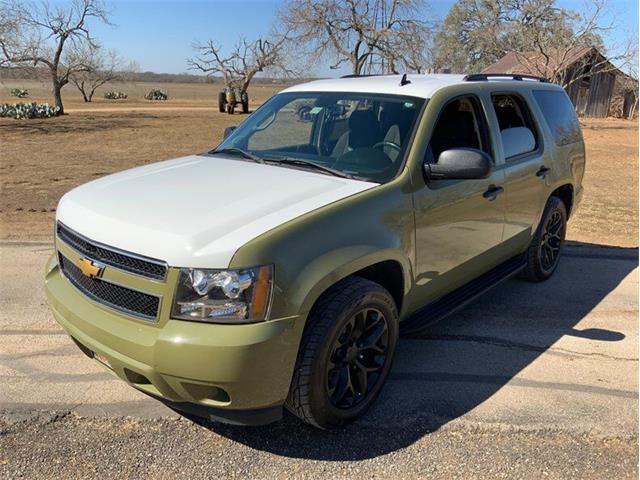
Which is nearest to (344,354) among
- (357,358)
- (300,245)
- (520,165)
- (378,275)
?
(357,358)

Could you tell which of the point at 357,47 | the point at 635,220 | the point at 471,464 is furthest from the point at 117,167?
the point at 357,47

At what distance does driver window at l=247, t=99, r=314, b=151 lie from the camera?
4.01m

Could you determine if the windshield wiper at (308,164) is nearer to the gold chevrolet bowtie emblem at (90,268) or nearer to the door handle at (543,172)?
the gold chevrolet bowtie emblem at (90,268)

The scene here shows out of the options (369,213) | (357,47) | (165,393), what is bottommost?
(165,393)

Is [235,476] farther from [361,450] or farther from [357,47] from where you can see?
[357,47]

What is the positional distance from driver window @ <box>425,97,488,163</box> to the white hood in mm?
760

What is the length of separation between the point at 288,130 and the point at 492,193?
1629mm

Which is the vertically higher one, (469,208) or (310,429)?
(469,208)

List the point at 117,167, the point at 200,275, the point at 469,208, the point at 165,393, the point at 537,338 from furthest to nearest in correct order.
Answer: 1. the point at 117,167
2. the point at 537,338
3. the point at 469,208
4. the point at 165,393
5. the point at 200,275

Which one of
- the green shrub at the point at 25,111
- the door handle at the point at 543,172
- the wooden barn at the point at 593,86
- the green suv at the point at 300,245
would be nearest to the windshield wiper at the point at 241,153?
the green suv at the point at 300,245

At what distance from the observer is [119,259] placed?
2.65 meters

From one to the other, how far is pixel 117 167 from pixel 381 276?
1073cm

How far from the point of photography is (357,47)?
36.2 metres

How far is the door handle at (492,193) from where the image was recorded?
399 centimetres
